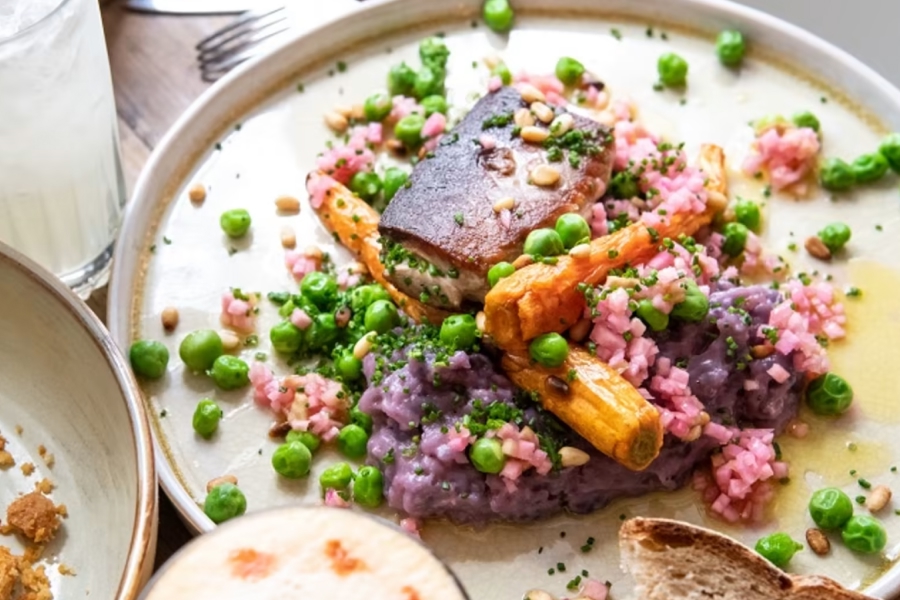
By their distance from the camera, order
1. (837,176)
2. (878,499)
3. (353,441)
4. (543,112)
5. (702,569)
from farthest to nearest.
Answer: (837,176) < (543,112) < (353,441) < (878,499) < (702,569)

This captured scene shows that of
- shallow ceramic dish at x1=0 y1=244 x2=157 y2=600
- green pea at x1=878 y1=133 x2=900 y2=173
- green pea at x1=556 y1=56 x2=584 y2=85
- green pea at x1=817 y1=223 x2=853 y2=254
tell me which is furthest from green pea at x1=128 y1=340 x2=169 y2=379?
green pea at x1=878 y1=133 x2=900 y2=173

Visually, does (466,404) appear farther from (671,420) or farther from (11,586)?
(11,586)

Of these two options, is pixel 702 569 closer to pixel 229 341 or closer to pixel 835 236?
pixel 835 236

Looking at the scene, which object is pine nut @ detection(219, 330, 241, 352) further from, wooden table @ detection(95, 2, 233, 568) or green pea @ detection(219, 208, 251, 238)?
wooden table @ detection(95, 2, 233, 568)

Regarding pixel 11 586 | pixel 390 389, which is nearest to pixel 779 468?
pixel 390 389

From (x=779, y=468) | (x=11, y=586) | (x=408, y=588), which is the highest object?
(x=408, y=588)

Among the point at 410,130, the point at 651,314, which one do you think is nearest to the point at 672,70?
the point at 410,130
